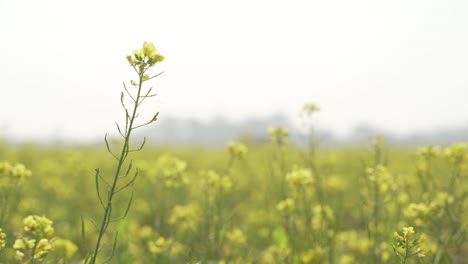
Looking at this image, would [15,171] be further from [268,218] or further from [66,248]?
[268,218]

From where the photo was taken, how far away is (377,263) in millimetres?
2363

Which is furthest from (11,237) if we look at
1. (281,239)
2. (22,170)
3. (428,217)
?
(428,217)

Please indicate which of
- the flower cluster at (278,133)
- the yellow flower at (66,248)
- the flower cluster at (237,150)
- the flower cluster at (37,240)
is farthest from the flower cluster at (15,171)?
the flower cluster at (278,133)

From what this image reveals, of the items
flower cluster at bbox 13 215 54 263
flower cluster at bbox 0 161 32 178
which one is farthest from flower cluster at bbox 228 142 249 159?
flower cluster at bbox 13 215 54 263

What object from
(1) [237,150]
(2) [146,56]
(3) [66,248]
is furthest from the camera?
(1) [237,150]

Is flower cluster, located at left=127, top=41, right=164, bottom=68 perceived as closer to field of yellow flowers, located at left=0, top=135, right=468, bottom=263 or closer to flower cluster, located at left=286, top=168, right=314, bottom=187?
field of yellow flowers, located at left=0, top=135, right=468, bottom=263

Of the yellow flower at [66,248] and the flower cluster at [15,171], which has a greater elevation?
the flower cluster at [15,171]

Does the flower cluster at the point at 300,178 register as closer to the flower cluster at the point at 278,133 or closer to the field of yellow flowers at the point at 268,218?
the field of yellow flowers at the point at 268,218

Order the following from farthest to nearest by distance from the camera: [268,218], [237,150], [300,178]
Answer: [237,150]
[268,218]
[300,178]

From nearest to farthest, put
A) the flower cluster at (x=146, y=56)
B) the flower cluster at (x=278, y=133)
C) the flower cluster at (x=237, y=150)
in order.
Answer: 1. the flower cluster at (x=146, y=56)
2. the flower cluster at (x=237, y=150)
3. the flower cluster at (x=278, y=133)

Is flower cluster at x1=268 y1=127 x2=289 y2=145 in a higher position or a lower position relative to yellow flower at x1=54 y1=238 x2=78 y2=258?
higher

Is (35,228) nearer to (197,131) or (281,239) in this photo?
(281,239)

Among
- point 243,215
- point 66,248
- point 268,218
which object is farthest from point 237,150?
point 243,215

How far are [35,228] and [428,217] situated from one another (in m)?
1.67
